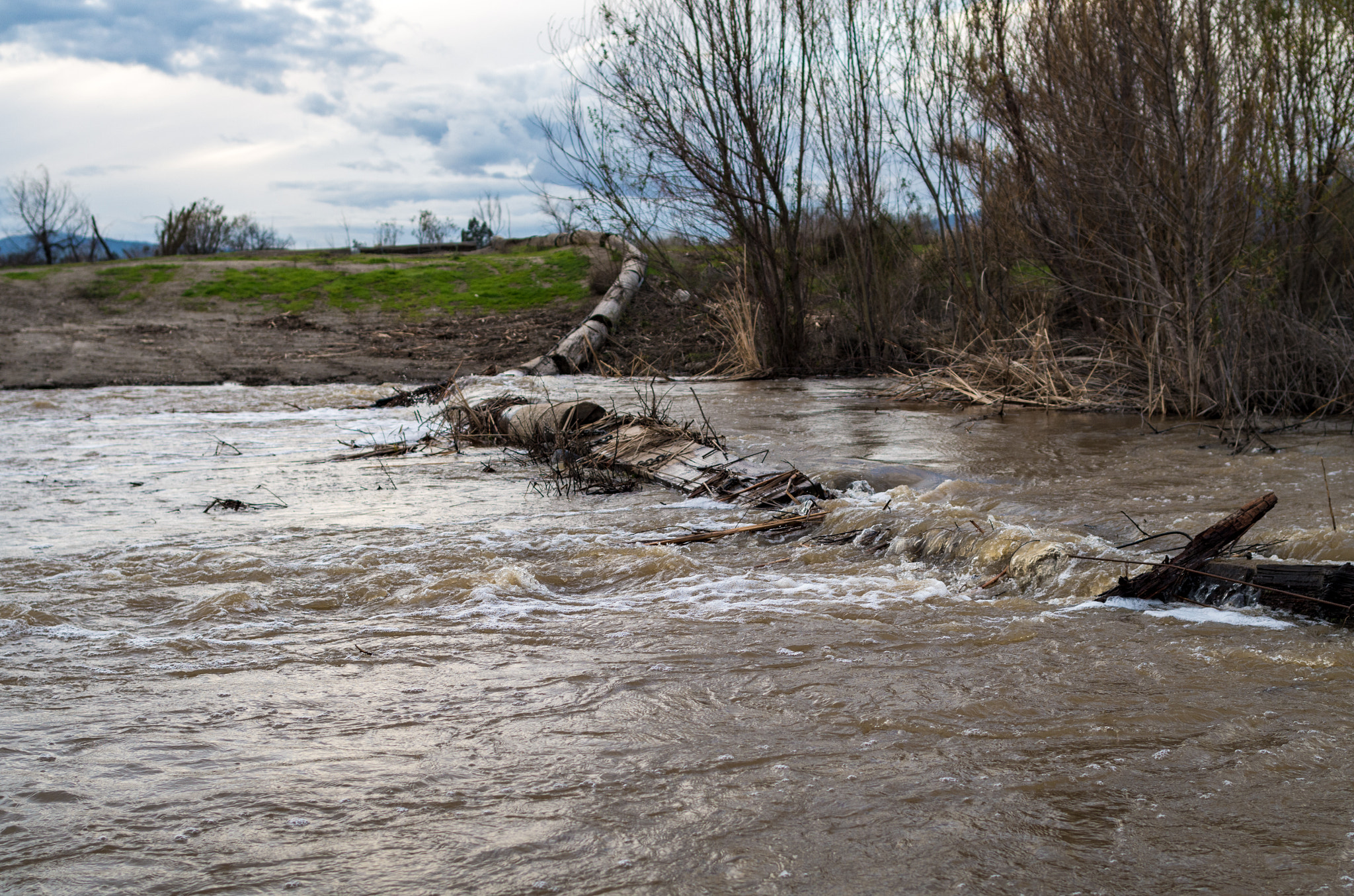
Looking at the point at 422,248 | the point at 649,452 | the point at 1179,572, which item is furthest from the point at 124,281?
the point at 1179,572

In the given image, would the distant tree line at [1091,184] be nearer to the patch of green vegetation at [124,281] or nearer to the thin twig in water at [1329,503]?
the thin twig in water at [1329,503]

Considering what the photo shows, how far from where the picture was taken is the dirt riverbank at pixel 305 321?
15.0 metres

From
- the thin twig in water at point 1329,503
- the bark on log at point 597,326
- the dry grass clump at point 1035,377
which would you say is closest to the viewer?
the thin twig in water at point 1329,503

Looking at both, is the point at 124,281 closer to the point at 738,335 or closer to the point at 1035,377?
the point at 738,335

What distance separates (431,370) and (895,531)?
472 inches

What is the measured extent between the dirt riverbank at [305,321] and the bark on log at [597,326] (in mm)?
334

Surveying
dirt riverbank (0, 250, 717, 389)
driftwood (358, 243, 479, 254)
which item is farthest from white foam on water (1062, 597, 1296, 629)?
driftwood (358, 243, 479, 254)

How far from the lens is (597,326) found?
16422mm

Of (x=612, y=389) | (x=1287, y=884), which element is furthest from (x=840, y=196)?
(x=1287, y=884)

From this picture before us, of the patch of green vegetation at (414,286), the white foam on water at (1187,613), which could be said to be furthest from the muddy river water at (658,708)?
the patch of green vegetation at (414,286)

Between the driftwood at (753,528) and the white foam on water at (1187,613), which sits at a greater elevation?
the driftwood at (753,528)

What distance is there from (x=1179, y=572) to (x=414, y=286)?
19.7m

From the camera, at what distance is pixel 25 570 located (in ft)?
12.7

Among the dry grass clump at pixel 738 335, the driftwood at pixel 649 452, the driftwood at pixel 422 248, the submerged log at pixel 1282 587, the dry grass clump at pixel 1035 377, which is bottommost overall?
the submerged log at pixel 1282 587
